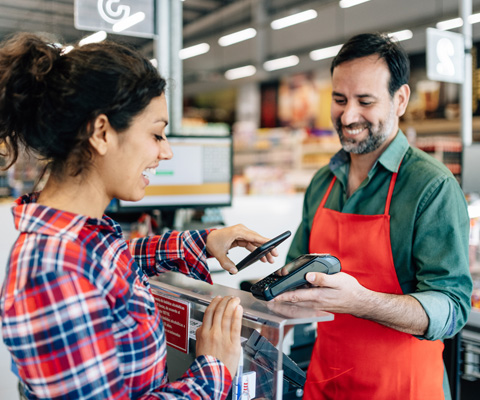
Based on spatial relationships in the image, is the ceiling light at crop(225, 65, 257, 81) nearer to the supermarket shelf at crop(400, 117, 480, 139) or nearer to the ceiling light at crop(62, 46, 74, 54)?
the supermarket shelf at crop(400, 117, 480, 139)

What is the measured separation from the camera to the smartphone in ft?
3.79

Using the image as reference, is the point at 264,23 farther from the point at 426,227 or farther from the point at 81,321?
the point at 81,321

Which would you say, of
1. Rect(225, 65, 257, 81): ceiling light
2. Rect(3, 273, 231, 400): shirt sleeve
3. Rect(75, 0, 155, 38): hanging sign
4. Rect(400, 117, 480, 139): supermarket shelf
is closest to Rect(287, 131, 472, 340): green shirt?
Rect(3, 273, 231, 400): shirt sleeve

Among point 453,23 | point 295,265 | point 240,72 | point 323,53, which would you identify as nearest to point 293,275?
point 295,265

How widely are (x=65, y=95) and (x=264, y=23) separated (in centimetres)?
1101

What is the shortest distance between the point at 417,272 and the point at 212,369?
2.45ft

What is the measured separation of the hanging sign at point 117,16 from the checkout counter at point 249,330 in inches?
56.8

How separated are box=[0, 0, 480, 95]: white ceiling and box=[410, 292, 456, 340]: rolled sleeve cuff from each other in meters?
8.59

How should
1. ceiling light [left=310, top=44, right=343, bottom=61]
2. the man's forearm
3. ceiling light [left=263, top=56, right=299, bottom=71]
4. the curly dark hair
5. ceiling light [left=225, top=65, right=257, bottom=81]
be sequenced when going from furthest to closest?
ceiling light [left=225, top=65, right=257, bottom=81], ceiling light [left=263, top=56, right=299, bottom=71], ceiling light [left=310, top=44, right=343, bottom=61], the man's forearm, the curly dark hair

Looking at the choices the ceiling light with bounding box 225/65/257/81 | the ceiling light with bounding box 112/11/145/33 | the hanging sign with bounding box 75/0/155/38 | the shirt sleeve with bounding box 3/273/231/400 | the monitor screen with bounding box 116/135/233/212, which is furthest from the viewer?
the ceiling light with bounding box 225/65/257/81

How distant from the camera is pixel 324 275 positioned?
118 centimetres

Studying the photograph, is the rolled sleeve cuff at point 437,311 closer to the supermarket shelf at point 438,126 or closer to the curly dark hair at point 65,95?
the curly dark hair at point 65,95

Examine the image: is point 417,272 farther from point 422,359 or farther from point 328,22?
point 328,22

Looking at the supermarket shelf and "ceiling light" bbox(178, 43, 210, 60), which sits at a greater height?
"ceiling light" bbox(178, 43, 210, 60)
